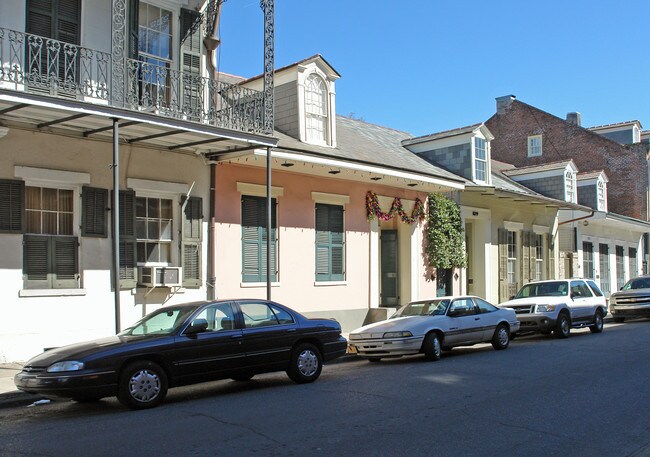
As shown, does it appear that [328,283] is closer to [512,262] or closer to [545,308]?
[545,308]

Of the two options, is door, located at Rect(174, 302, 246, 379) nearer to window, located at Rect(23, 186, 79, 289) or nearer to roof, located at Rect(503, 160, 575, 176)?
window, located at Rect(23, 186, 79, 289)

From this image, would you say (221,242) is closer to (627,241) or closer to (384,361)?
(384,361)

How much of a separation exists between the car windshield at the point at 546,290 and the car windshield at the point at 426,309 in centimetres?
524

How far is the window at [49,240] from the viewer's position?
11.6 meters

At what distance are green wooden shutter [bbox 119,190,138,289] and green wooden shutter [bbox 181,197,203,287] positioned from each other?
1.12 metres

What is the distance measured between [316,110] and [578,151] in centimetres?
2305

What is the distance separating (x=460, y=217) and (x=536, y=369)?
10.7m

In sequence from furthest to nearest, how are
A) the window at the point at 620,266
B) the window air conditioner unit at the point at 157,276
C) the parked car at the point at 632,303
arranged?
the window at the point at 620,266 → the parked car at the point at 632,303 → the window air conditioner unit at the point at 157,276

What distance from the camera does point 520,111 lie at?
36.5 metres

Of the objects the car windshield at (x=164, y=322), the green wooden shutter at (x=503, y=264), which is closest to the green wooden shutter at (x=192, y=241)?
the car windshield at (x=164, y=322)

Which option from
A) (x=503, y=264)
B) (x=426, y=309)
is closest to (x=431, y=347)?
(x=426, y=309)

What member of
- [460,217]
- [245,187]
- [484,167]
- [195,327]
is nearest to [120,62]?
[245,187]

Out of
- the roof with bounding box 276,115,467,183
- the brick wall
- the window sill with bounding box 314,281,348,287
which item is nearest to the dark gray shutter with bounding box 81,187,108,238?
the roof with bounding box 276,115,467,183

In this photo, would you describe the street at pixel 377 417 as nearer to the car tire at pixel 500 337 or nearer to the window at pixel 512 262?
the car tire at pixel 500 337
